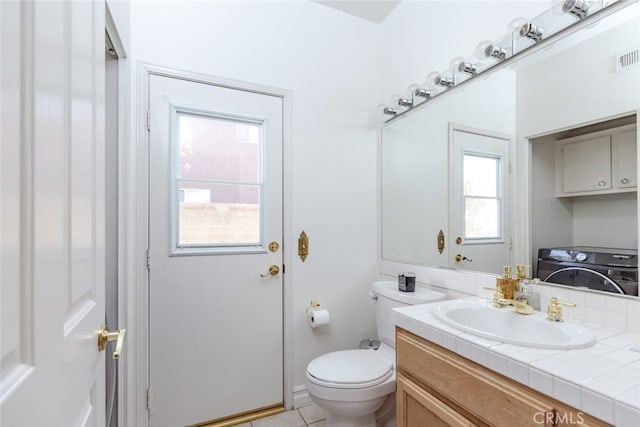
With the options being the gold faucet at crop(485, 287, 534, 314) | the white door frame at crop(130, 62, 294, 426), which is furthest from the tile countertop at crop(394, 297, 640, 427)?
the white door frame at crop(130, 62, 294, 426)

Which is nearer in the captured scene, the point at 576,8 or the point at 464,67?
the point at 576,8

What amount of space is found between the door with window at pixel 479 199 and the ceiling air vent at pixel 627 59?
1.46 ft

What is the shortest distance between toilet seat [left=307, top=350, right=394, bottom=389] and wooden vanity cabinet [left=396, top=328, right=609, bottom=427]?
0.24 meters

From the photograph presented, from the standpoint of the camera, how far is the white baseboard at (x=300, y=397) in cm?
194

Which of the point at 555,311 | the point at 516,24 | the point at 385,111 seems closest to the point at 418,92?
the point at 385,111

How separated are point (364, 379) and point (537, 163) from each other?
1226 mm

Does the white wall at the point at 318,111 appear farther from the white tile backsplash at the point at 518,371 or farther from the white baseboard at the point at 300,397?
the white tile backsplash at the point at 518,371

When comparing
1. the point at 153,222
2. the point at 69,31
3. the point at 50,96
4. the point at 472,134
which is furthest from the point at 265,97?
the point at 50,96

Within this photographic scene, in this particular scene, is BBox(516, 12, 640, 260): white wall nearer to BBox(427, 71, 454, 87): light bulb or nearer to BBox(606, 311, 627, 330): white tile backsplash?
BBox(606, 311, 627, 330): white tile backsplash

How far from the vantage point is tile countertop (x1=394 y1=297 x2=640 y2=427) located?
656mm

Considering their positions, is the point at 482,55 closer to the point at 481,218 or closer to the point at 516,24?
the point at 516,24

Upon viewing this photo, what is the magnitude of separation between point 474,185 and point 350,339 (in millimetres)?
1271

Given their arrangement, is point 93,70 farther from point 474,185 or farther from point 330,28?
point 330,28

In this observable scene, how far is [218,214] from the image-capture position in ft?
5.95
